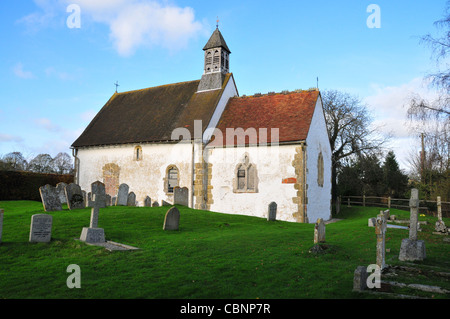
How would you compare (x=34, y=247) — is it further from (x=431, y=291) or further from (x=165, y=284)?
(x=431, y=291)

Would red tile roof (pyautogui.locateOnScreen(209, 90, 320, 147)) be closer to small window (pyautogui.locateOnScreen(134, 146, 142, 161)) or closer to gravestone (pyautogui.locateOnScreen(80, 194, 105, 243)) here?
small window (pyautogui.locateOnScreen(134, 146, 142, 161))

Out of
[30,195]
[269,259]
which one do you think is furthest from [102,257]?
[30,195]

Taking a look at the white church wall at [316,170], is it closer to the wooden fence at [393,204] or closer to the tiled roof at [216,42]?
the wooden fence at [393,204]

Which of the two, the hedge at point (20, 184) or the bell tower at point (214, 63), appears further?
the hedge at point (20, 184)

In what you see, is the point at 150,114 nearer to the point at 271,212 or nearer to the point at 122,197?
the point at 122,197

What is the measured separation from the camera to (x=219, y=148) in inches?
773

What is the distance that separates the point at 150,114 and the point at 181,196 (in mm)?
8215

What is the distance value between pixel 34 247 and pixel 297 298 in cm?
717

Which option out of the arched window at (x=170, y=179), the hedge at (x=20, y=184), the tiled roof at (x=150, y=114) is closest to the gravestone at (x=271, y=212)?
the tiled roof at (x=150, y=114)

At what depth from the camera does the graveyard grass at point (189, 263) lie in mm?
5793

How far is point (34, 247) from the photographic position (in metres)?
8.79

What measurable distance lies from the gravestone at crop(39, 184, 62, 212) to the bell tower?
12.5m

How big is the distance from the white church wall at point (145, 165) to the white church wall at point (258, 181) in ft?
5.95

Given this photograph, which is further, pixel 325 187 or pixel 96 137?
pixel 96 137
